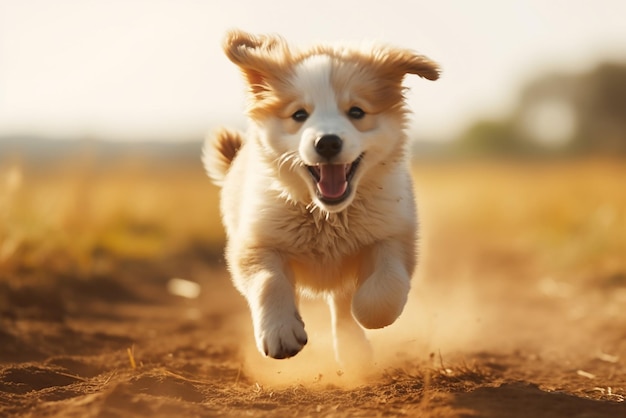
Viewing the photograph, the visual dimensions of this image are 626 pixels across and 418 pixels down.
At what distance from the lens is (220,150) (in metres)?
5.84

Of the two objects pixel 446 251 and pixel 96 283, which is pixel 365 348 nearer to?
pixel 96 283

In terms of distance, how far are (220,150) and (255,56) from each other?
56.8 inches

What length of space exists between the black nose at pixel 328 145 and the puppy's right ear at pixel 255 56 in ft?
2.29

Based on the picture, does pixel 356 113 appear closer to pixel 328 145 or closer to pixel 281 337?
pixel 328 145

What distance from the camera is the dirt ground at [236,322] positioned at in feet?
12.3

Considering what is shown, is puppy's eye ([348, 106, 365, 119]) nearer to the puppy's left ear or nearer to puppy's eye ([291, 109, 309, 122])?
puppy's eye ([291, 109, 309, 122])

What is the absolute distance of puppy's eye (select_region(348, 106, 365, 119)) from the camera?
166 inches

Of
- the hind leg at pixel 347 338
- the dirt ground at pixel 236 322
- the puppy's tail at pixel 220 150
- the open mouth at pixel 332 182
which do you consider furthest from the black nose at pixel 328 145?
the puppy's tail at pixel 220 150

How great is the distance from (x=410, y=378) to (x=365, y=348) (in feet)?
2.21

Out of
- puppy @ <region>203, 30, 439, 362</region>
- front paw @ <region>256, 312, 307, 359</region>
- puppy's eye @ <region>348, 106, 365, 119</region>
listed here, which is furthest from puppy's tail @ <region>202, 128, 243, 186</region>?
front paw @ <region>256, 312, 307, 359</region>

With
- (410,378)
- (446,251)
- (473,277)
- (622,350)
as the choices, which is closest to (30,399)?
(410,378)

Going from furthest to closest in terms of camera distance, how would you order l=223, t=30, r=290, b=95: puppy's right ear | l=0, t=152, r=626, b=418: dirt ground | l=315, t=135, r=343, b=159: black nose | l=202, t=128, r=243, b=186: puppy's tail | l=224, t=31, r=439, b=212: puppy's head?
1. l=202, t=128, r=243, b=186: puppy's tail
2. l=223, t=30, r=290, b=95: puppy's right ear
3. l=224, t=31, r=439, b=212: puppy's head
4. l=315, t=135, r=343, b=159: black nose
5. l=0, t=152, r=626, b=418: dirt ground

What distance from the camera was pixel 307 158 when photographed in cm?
401

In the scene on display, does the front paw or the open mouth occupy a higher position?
the open mouth
